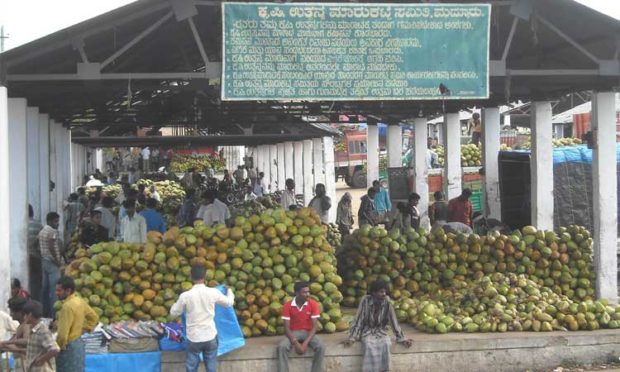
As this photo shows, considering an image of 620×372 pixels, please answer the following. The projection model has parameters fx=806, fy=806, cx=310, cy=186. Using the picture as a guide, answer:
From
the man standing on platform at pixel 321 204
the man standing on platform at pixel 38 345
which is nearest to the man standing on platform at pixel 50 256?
the man standing on platform at pixel 38 345

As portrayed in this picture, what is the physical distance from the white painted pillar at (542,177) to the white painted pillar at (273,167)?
19.5 meters

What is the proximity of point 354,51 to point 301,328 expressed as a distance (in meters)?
3.40

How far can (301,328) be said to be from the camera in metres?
8.67

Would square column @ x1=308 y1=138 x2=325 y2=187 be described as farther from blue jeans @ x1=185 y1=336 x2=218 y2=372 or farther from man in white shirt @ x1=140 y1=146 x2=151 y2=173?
man in white shirt @ x1=140 y1=146 x2=151 y2=173

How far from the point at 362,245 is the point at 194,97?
5.10 metres

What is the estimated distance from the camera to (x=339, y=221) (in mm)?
16109

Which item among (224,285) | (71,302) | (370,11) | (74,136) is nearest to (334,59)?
(370,11)

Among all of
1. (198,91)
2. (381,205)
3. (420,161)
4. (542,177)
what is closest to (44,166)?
(198,91)

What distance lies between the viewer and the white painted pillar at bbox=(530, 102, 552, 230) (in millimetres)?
12867

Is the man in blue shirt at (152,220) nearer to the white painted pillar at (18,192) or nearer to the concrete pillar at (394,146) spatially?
the white painted pillar at (18,192)

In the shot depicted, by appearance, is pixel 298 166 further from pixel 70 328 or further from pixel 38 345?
pixel 38 345

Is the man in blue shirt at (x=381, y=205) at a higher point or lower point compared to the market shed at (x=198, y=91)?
lower

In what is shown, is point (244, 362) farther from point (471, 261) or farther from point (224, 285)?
point (471, 261)

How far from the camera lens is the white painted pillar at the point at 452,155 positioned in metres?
17.7
